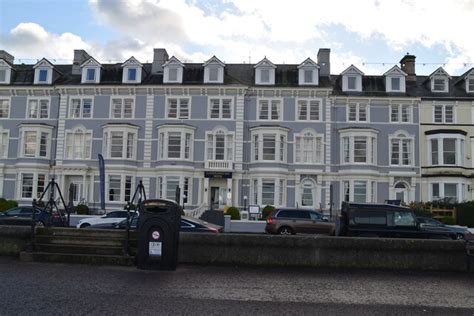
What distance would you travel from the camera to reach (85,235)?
1205 centimetres

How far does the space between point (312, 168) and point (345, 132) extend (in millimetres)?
3913

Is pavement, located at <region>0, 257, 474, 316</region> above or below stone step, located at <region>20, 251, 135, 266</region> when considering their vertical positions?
below

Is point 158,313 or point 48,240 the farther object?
point 48,240

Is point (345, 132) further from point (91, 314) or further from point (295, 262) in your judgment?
point (91, 314)

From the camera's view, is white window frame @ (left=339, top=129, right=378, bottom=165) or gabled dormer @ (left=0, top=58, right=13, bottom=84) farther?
gabled dormer @ (left=0, top=58, right=13, bottom=84)

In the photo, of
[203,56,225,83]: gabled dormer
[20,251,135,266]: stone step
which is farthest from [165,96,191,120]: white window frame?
[20,251,135,266]: stone step

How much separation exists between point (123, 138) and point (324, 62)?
1829cm

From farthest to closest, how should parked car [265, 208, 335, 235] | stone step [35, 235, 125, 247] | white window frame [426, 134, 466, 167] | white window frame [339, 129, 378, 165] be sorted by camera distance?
white window frame [426, 134, 466, 167], white window frame [339, 129, 378, 165], parked car [265, 208, 335, 235], stone step [35, 235, 125, 247]

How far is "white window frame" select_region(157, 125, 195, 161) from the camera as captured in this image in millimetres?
36875

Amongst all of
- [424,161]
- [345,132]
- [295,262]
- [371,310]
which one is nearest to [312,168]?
[345,132]

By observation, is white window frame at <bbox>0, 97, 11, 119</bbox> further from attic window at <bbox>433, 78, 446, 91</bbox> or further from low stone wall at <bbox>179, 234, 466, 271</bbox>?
attic window at <bbox>433, 78, 446, 91</bbox>

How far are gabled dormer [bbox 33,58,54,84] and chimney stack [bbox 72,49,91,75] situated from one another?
84.4 inches

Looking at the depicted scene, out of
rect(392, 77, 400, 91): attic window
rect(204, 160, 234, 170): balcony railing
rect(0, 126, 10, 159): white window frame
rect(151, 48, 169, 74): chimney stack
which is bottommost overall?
rect(204, 160, 234, 170): balcony railing

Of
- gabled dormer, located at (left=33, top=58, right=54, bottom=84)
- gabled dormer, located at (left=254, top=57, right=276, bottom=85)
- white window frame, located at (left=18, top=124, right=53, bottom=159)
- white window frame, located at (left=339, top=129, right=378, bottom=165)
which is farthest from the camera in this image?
gabled dormer, located at (left=33, top=58, right=54, bottom=84)
